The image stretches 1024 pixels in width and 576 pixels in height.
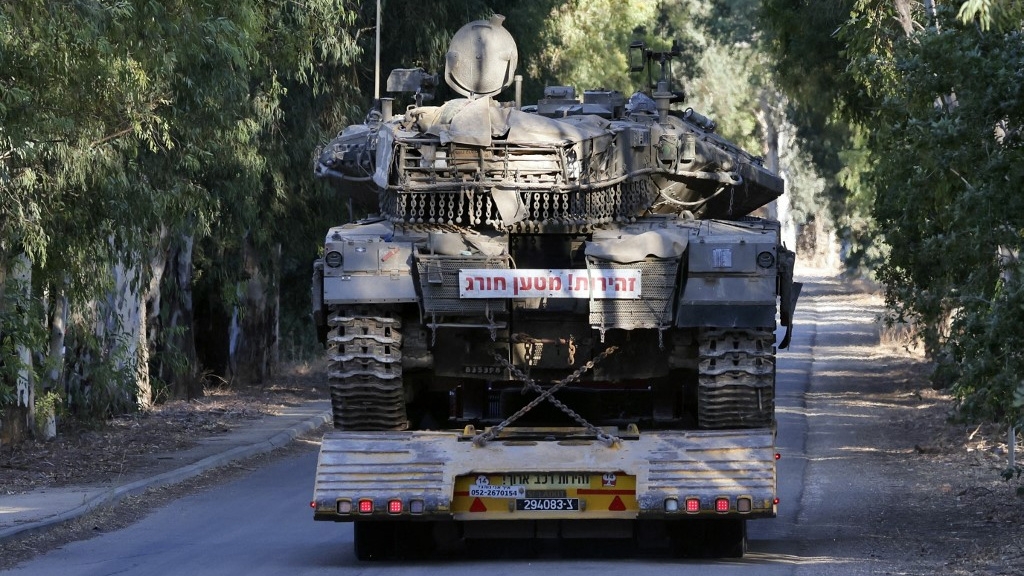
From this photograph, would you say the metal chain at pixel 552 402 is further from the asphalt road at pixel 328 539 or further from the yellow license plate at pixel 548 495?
the asphalt road at pixel 328 539

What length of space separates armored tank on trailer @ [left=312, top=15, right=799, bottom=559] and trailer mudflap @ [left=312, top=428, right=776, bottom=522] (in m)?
0.01

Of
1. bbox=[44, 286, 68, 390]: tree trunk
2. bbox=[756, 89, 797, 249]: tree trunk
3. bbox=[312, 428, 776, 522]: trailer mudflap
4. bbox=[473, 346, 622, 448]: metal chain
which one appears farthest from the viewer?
bbox=[756, 89, 797, 249]: tree trunk

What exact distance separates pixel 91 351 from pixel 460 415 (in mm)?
11464

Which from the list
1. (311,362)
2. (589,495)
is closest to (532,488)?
(589,495)

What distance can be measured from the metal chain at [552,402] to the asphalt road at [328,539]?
84 centimetres

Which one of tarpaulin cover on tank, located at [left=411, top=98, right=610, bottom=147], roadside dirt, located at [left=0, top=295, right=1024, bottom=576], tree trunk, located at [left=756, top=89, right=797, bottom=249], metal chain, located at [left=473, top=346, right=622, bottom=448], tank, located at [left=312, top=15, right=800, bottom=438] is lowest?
roadside dirt, located at [left=0, top=295, right=1024, bottom=576]

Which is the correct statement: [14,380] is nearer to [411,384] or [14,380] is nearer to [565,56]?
[411,384]

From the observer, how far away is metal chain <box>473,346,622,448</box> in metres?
10.9

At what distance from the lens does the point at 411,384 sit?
1237 centimetres

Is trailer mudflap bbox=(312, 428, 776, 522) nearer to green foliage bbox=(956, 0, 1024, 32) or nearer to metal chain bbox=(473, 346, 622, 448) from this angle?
metal chain bbox=(473, 346, 622, 448)

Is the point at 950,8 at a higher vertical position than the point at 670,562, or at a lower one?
higher

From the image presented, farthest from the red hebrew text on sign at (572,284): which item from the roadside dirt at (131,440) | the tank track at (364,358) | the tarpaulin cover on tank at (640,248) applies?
the roadside dirt at (131,440)

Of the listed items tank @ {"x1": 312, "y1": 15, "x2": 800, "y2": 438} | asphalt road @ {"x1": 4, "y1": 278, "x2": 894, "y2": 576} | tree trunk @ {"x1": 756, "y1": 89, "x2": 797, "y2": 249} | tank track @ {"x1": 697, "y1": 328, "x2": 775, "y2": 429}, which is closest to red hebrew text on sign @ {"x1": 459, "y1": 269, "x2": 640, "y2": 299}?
tank @ {"x1": 312, "y1": 15, "x2": 800, "y2": 438}

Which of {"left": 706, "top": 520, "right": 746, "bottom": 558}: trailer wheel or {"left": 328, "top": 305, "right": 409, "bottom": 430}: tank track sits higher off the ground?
{"left": 328, "top": 305, "right": 409, "bottom": 430}: tank track
